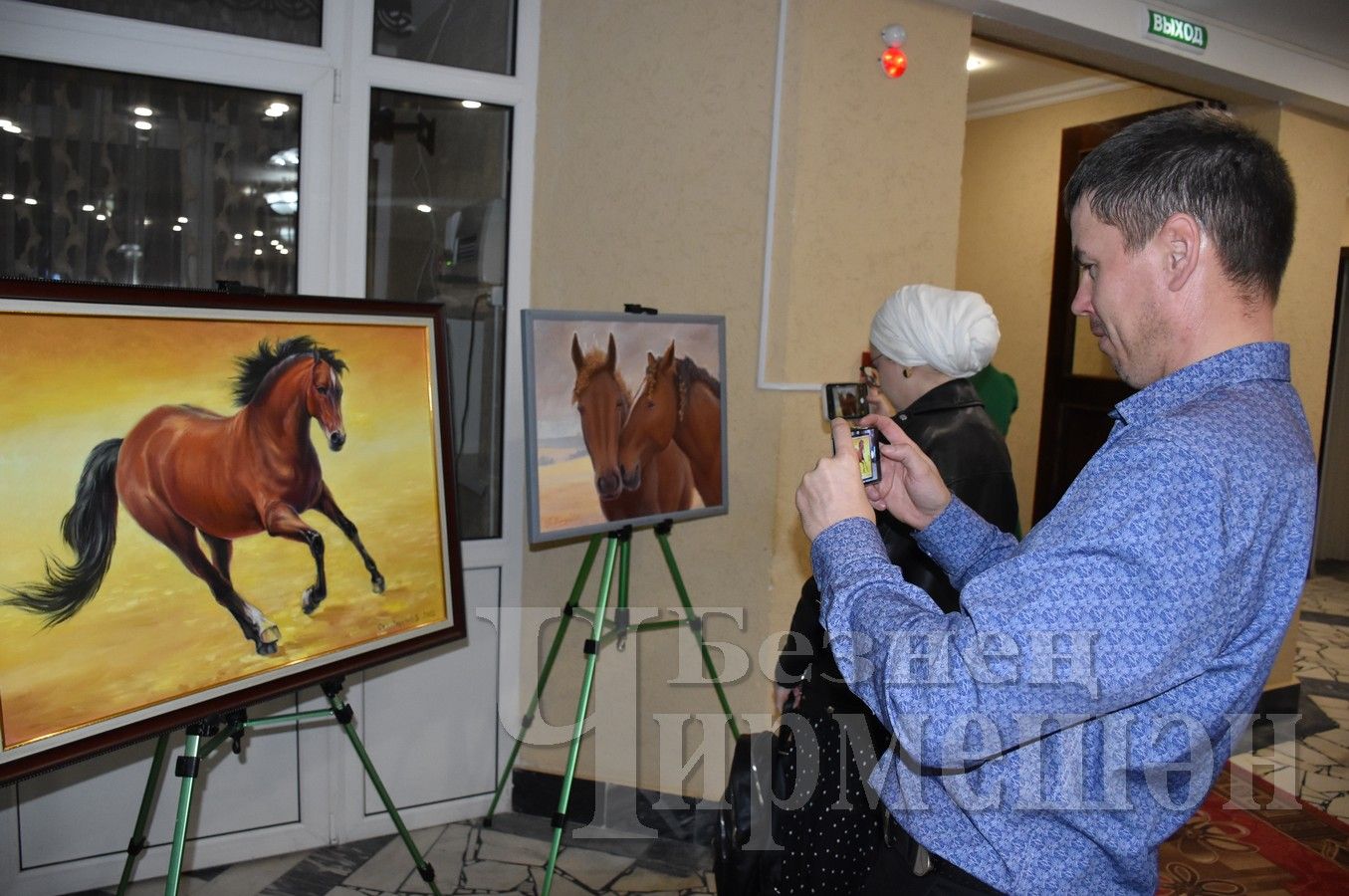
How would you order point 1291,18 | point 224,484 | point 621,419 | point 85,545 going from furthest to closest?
point 1291,18, point 621,419, point 224,484, point 85,545

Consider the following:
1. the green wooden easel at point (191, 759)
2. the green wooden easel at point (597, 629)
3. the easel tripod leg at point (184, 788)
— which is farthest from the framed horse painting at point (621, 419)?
the easel tripod leg at point (184, 788)

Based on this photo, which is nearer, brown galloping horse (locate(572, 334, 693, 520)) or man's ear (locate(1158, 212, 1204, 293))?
man's ear (locate(1158, 212, 1204, 293))

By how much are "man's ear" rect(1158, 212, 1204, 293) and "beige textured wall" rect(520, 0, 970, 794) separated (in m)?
1.88

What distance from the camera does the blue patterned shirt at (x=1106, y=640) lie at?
0.90 metres

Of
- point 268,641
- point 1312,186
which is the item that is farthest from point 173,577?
point 1312,186

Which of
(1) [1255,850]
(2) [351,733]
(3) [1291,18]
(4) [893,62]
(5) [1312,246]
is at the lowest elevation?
(1) [1255,850]

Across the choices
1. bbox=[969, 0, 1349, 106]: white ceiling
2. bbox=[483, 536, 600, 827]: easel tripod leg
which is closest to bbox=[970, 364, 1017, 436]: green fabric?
bbox=[969, 0, 1349, 106]: white ceiling

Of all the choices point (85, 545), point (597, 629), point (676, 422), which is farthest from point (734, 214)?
point (85, 545)

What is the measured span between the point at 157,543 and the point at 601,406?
1125 mm

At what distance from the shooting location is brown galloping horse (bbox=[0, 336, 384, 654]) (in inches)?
66.1

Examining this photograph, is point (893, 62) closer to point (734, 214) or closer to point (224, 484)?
point (734, 214)

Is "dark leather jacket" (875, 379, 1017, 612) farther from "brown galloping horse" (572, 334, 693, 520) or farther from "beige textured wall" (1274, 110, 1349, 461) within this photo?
"beige textured wall" (1274, 110, 1349, 461)

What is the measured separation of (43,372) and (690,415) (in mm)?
1551

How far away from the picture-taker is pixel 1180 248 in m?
1.01
